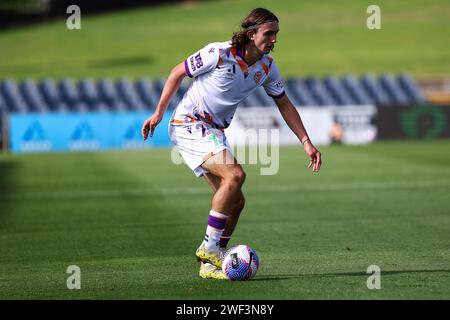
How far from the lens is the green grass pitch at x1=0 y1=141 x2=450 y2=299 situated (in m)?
8.66

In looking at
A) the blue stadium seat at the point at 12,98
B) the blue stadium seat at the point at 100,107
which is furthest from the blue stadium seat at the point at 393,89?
the blue stadium seat at the point at 12,98

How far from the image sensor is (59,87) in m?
38.1

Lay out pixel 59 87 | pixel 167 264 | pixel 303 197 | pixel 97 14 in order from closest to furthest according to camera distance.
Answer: pixel 167 264, pixel 303 197, pixel 59 87, pixel 97 14

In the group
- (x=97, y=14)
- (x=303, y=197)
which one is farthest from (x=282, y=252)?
(x=97, y=14)

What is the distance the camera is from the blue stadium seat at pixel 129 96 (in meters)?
37.0

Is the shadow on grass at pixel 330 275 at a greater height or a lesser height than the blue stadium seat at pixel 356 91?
lesser

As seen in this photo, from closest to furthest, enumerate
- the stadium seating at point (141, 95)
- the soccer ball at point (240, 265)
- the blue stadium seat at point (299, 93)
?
the soccer ball at point (240, 265), the stadium seating at point (141, 95), the blue stadium seat at point (299, 93)

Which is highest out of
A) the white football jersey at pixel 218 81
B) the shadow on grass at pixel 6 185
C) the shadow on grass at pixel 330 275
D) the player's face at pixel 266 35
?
the player's face at pixel 266 35

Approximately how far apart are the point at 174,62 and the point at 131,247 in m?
45.0

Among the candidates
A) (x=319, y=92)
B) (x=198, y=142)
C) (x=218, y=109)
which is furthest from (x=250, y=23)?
(x=319, y=92)

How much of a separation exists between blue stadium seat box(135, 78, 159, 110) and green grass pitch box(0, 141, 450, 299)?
1303cm

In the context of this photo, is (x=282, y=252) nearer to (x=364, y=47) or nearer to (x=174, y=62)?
(x=174, y=62)

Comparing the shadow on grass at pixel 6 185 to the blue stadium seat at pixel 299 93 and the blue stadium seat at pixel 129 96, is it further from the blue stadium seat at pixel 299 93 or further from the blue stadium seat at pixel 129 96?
the blue stadium seat at pixel 299 93

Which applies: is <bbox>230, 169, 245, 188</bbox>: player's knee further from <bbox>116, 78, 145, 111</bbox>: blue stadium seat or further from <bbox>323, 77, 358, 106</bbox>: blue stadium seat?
<bbox>323, 77, 358, 106</bbox>: blue stadium seat
